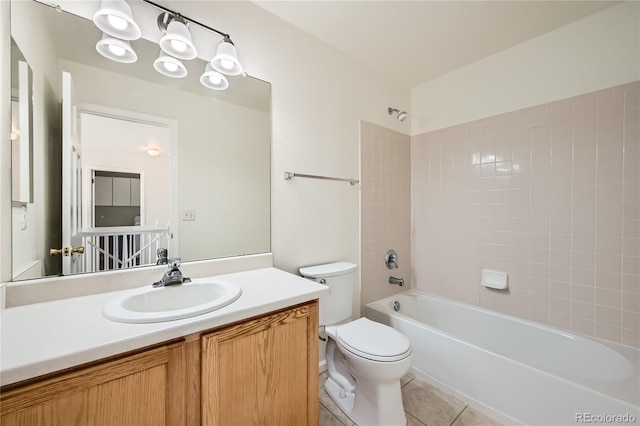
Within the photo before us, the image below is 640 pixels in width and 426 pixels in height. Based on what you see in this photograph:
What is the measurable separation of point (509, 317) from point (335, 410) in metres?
1.46

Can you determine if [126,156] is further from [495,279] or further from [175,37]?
[495,279]

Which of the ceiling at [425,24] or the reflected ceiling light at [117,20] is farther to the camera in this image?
the ceiling at [425,24]

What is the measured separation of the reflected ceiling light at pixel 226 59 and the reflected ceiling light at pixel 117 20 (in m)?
0.34

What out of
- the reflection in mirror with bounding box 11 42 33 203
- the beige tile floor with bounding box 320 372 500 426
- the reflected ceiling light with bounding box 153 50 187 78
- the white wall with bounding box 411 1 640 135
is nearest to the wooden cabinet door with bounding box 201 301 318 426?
the beige tile floor with bounding box 320 372 500 426

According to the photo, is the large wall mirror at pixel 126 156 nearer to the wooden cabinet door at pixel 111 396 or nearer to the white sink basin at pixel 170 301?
the white sink basin at pixel 170 301

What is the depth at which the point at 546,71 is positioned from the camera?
1.79 m

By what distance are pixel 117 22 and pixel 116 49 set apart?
10cm

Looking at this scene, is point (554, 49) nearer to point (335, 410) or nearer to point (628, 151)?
point (628, 151)

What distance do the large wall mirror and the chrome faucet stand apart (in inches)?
4.7

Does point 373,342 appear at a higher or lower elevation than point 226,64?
lower

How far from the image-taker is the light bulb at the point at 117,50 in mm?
1104

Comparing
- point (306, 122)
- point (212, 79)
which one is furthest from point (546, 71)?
point (212, 79)

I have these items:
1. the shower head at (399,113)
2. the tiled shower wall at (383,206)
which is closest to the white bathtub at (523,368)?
the tiled shower wall at (383,206)

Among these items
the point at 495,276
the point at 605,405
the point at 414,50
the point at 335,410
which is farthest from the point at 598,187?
the point at 335,410
